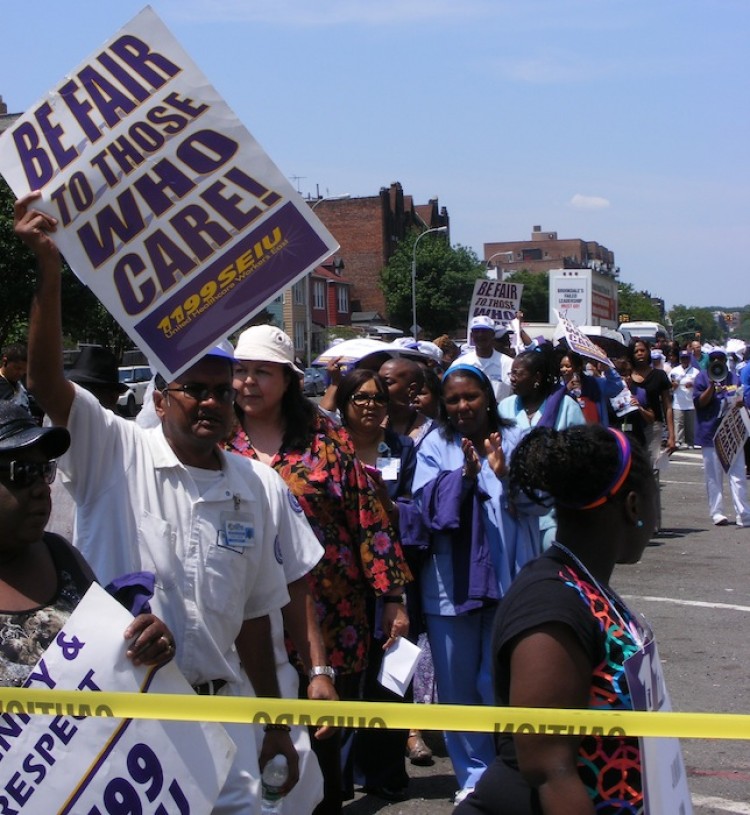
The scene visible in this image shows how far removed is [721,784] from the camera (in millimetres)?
5789

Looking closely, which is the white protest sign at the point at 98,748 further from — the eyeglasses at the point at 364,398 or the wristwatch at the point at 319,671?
the eyeglasses at the point at 364,398

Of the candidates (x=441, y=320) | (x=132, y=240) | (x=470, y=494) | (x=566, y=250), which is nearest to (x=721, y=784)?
(x=470, y=494)

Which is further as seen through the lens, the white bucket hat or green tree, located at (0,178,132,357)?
green tree, located at (0,178,132,357)

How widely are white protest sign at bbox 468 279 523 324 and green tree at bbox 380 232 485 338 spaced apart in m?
68.4

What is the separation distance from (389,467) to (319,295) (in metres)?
82.9

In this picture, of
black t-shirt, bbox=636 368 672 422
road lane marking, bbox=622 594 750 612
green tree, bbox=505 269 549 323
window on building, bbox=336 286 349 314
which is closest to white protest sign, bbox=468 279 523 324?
black t-shirt, bbox=636 368 672 422

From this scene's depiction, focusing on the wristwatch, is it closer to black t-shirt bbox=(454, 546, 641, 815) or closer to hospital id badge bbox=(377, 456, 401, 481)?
black t-shirt bbox=(454, 546, 641, 815)

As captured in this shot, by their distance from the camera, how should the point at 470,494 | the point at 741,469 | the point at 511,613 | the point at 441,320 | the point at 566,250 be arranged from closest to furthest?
the point at 511,613
the point at 470,494
the point at 741,469
the point at 441,320
the point at 566,250

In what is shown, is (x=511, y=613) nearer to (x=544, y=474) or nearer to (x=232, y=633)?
(x=544, y=474)

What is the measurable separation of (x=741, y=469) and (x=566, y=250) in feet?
550

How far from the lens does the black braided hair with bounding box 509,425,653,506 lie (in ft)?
9.13

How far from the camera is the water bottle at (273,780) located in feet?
12.3

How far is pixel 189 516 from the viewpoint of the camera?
11.6 ft

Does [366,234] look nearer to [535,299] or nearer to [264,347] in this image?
[535,299]
